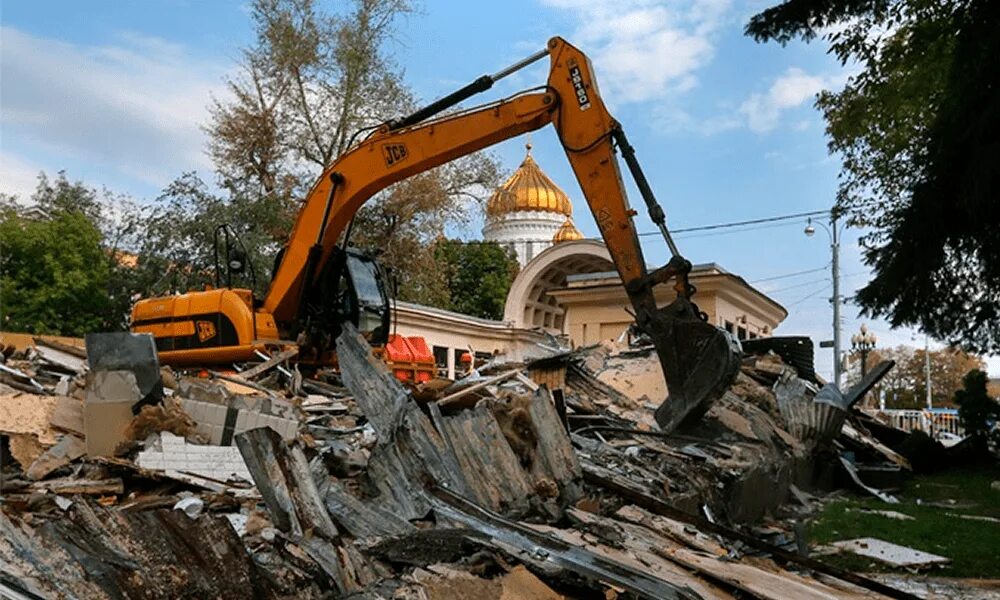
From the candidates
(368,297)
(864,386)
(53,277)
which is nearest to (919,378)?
(864,386)

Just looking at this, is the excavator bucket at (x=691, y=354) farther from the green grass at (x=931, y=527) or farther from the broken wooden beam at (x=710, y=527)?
the broken wooden beam at (x=710, y=527)

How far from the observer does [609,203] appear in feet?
30.0

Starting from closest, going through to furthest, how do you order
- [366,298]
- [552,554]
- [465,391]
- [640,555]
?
[552,554] < [640,555] < [465,391] < [366,298]

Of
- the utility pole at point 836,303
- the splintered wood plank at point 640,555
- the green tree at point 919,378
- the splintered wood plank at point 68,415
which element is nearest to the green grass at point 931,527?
Result: the splintered wood plank at point 640,555

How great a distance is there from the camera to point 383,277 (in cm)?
1195

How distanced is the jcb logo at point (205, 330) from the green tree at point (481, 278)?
30.4 m

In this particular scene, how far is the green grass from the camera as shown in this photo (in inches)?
274

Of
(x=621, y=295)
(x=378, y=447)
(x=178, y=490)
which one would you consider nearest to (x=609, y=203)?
(x=378, y=447)

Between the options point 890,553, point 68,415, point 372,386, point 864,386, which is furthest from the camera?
point 864,386

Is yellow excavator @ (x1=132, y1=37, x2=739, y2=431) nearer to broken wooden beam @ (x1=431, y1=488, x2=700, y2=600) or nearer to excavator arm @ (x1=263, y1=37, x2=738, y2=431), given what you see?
excavator arm @ (x1=263, y1=37, x2=738, y2=431)

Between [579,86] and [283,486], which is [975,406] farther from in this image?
[283,486]

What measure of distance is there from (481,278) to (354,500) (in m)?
38.5

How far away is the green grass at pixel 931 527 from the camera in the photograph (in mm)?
6949

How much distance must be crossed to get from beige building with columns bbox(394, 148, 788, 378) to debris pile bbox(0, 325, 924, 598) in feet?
46.4
